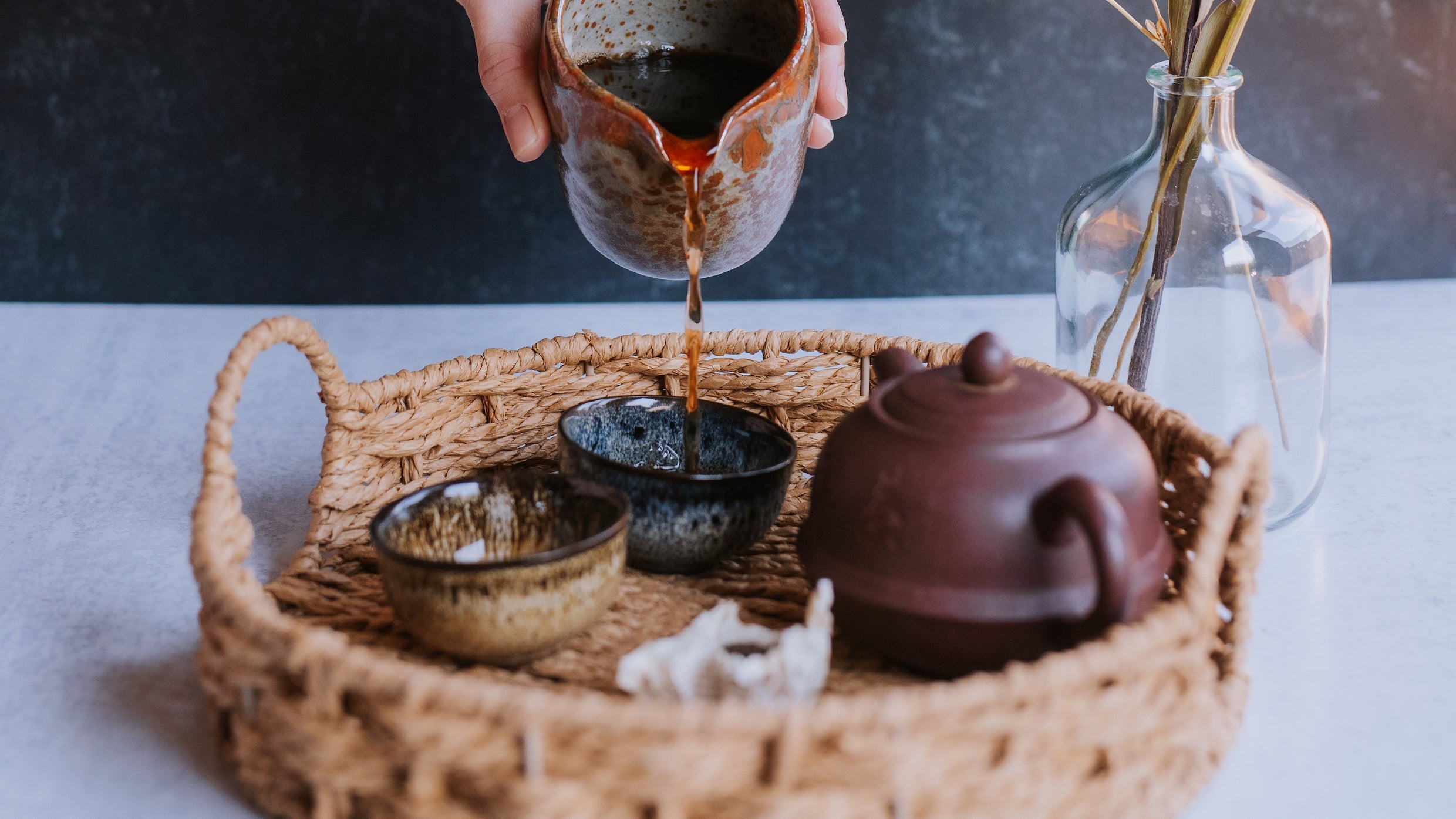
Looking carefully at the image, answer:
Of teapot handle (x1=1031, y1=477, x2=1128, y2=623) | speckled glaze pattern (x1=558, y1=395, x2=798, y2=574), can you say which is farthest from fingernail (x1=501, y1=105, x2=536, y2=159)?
teapot handle (x1=1031, y1=477, x2=1128, y2=623)

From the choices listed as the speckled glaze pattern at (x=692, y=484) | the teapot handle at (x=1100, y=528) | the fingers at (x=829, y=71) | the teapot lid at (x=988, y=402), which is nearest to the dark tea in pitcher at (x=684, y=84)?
the fingers at (x=829, y=71)

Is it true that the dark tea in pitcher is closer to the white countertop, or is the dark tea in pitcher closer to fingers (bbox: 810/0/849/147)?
fingers (bbox: 810/0/849/147)

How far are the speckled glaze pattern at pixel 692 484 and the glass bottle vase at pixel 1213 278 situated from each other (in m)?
0.29

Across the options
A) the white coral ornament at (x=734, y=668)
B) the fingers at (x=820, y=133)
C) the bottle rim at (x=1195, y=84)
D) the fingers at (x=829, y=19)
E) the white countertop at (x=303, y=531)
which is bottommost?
the white countertop at (x=303, y=531)

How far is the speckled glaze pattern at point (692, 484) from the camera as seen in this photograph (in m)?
0.75

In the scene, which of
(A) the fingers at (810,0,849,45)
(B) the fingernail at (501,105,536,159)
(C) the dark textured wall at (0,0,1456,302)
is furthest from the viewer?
(C) the dark textured wall at (0,0,1456,302)

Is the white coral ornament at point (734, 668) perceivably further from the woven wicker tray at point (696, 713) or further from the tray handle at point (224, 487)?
the tray handle at point (224, 487)

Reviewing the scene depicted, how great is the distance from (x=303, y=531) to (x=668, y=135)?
0.45m

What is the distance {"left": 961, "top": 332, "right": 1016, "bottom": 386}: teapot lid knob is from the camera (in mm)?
642

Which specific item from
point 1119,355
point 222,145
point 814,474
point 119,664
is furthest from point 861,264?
point 119,664

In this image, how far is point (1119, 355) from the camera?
93cm

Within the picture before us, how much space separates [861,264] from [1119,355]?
687 mm

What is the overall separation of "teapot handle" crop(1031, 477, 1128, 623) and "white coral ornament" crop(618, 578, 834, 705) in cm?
13

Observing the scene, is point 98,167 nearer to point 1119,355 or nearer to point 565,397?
point 565,397
